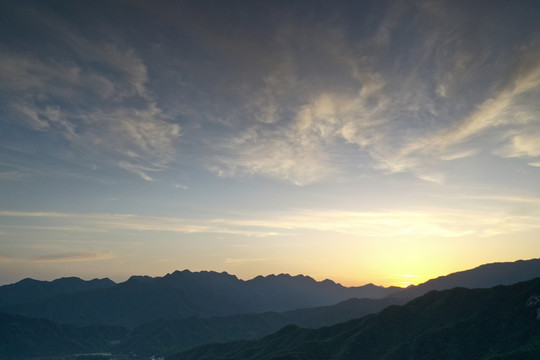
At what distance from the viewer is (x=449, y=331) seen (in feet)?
440

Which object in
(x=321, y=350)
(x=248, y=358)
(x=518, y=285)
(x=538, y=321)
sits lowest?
(x=248, y=358)

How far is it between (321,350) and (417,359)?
49395 millimetres

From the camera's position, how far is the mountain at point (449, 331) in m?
117

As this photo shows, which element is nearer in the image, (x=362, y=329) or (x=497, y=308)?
(x=497, y=308)

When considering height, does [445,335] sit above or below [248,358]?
above

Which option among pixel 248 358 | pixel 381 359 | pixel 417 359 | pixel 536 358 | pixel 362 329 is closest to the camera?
pixel 536 358

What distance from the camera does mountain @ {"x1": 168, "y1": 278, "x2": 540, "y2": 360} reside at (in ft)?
385

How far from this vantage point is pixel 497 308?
134875 mm

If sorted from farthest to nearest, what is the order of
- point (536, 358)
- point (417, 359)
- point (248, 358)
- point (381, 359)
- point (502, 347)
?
point (248, 358)
point (381, 359)
point (417, 359)
point (502, 347)
point (536, 358)

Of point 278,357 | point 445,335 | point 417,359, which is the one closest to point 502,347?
point 445,335

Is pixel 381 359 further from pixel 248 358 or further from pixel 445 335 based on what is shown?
pixel 248 358

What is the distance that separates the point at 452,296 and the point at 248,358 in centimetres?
12094

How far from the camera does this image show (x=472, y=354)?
4697 inches

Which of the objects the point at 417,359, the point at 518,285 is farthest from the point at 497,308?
the point at 417,359
